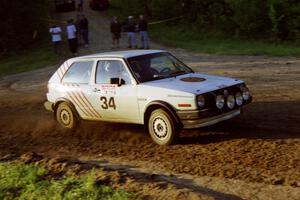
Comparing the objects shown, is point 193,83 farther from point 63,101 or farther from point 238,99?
point 63,101

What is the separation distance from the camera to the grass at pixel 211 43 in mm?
24438

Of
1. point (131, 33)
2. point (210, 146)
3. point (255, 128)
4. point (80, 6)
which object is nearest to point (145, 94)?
point (210, 146)

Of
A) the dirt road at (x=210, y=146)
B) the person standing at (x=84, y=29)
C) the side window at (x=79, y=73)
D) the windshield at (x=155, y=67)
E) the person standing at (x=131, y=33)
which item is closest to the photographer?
the dirt road at (x=210, y=146)

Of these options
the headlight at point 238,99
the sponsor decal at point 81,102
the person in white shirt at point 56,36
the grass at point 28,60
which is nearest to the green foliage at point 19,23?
the grass at point 28,60

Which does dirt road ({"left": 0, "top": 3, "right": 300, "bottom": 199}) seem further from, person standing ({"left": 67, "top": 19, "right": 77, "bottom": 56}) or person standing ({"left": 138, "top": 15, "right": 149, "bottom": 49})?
person standing ({"left": 138, "top": 15, "right": 149, "bottom": 49})

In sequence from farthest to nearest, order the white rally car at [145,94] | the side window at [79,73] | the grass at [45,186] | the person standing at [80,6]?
1. the person standing at [80,6]
2. the side window at [79,73]
3. the white rally car at [145,94]
4. the grass at [45,186]

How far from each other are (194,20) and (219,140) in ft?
91.6

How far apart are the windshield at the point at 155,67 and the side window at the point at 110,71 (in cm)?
19

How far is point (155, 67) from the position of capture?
10539mm

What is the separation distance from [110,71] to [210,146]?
8.60 ft

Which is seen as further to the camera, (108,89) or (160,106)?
(108,89)

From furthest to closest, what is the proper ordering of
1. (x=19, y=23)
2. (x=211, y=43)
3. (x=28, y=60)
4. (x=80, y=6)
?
(x=80, y=6) → (x=19, y=23) → (x=211, y=43) → (x=28, y=60)

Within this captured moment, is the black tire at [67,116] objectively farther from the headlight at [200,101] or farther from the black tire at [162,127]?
the headlight at [200,101]

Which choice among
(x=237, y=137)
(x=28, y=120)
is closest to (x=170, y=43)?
(x=28, y=120)
